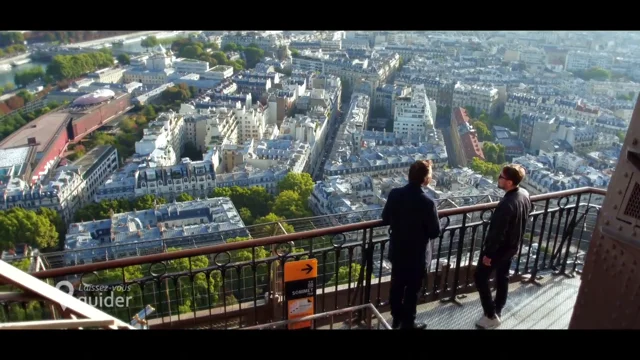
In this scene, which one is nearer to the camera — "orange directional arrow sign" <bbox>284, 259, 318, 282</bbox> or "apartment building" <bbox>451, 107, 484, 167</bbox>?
"orange directional arrow sign" <bbox>284, 259, 318, 282</bbox>

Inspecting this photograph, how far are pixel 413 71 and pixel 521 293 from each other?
105 feet

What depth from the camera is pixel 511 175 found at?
2438mm

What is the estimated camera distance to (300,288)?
2.61 m

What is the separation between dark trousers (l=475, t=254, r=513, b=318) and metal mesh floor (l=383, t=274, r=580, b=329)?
0.15 metres

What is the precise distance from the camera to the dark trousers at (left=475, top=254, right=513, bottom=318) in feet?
8.52

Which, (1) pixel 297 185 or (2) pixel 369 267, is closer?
(2) pixel 369 267

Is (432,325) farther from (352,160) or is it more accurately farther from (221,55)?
(221,55)

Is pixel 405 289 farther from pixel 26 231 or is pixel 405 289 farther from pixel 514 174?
pixel 26 231

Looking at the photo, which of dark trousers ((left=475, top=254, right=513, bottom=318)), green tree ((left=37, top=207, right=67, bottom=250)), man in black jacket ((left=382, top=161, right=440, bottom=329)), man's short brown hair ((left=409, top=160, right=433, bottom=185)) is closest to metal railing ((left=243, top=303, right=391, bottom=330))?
man in black jacket ((left=382, top=161, right=440, bottom=329))

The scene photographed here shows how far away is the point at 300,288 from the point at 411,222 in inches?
24.2

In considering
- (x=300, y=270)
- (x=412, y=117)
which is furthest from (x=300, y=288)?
(x=412, y=117)

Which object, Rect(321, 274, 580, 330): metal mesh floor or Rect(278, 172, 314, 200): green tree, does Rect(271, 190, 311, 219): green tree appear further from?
Rect(321, 274, 580, 330): metal mesh floor

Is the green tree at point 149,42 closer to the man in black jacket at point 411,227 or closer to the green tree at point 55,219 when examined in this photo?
the green tree at point 55,219
